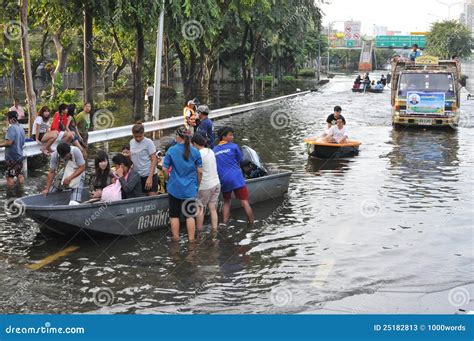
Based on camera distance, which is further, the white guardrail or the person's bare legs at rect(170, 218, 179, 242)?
the white guardrail

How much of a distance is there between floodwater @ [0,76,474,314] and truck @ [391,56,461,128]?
1055 cm

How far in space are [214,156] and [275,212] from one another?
2.46 m

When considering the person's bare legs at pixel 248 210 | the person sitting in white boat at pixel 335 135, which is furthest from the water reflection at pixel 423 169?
the person's bare legs at pixel 248 210

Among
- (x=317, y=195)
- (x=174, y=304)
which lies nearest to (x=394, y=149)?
(x=317, y=195)

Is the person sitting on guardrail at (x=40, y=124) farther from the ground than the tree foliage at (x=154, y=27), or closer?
closer

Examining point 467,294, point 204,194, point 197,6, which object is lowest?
point 467,294

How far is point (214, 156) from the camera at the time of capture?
37.4 feet

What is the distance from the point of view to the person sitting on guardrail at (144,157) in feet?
37.8

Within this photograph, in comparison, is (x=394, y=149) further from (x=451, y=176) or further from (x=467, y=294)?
(x=467, y=294)

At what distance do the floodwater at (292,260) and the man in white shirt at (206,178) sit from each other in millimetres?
564

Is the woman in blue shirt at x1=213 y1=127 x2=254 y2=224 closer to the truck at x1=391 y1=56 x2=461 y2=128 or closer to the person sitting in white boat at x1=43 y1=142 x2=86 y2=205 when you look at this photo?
the person sitting in white boat at x1=43 y1=142 x2=86 y2=205

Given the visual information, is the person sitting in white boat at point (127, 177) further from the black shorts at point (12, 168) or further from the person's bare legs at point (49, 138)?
the person's bare legs at point (49, 138)

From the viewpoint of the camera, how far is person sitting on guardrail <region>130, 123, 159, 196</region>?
37.8ft

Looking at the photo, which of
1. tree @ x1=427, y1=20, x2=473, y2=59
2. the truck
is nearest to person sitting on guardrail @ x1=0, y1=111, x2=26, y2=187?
the truck
